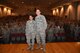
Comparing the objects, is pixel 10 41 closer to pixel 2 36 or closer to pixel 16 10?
pixel 2 36

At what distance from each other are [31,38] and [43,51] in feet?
2.91

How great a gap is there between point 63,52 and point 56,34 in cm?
332

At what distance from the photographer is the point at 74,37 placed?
11.4 meters

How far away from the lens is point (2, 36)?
10.2m

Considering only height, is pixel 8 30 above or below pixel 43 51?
above

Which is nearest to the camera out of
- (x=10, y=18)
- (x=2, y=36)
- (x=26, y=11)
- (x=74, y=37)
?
(x=2, y=36)

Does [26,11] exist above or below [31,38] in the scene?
above

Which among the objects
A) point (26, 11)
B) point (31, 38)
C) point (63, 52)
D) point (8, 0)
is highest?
point (8, 0)

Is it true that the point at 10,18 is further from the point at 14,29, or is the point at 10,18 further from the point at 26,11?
the point at 14,29

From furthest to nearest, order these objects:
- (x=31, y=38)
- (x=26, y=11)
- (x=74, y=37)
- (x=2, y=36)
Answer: (x=26, y=11), (x=74, y=37), (x=2, y=36), (x=31, y=38)

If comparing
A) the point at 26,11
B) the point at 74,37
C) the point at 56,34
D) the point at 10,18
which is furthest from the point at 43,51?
the point at 10,18

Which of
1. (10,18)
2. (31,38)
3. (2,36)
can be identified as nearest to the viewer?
(31,38)

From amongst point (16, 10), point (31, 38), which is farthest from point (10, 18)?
point (31, 38)

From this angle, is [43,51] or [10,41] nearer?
[43,51]
